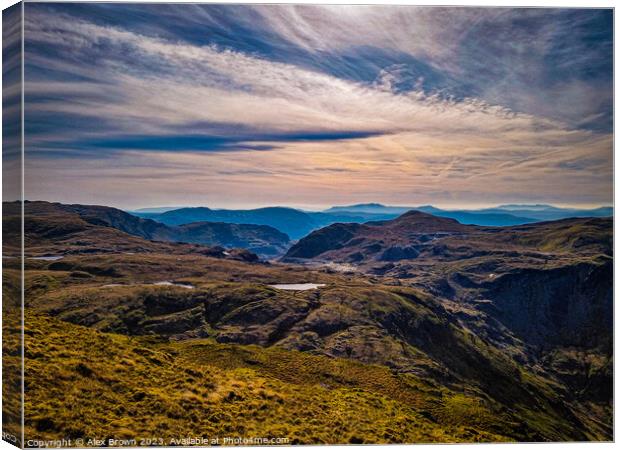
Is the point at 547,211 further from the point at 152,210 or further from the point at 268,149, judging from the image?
the point at 152,210

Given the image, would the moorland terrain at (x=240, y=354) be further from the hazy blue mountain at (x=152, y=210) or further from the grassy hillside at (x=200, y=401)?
the hazy blue mountain at (x=152, y=210)

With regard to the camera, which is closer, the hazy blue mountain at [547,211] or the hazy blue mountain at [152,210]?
the hazy blue mountain at [547,211]

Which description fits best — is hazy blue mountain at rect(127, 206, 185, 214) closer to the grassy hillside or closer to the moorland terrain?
the moorland terrain

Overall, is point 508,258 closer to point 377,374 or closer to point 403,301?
point 403,301

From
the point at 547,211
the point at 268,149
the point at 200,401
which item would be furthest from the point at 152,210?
the point at 547,211

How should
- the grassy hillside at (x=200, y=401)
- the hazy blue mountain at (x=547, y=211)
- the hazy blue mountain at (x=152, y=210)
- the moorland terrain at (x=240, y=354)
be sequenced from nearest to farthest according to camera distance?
the grassy hillside at (x=200, y=401) < the moorland terrain at (x=240, y=354) < the hazy blue mountain at (x=547, y=211) < the hazy blue mountain at (x=152, y=210)

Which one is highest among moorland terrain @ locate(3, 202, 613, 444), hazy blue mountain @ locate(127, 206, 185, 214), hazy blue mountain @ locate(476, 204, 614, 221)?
hazy blue mountain @ locate(476, 204, 614, 221)

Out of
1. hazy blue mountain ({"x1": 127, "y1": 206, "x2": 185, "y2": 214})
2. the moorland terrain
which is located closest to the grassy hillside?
the moorland terrain

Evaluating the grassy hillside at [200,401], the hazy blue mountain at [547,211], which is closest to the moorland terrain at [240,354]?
the grassy hillside at [200,401]

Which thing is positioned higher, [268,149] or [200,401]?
A: [268,149]

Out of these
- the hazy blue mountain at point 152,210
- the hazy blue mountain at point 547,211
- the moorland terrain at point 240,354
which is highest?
the hazy blue mountain at point 547,211

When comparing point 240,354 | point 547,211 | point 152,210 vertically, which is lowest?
point 240,354
